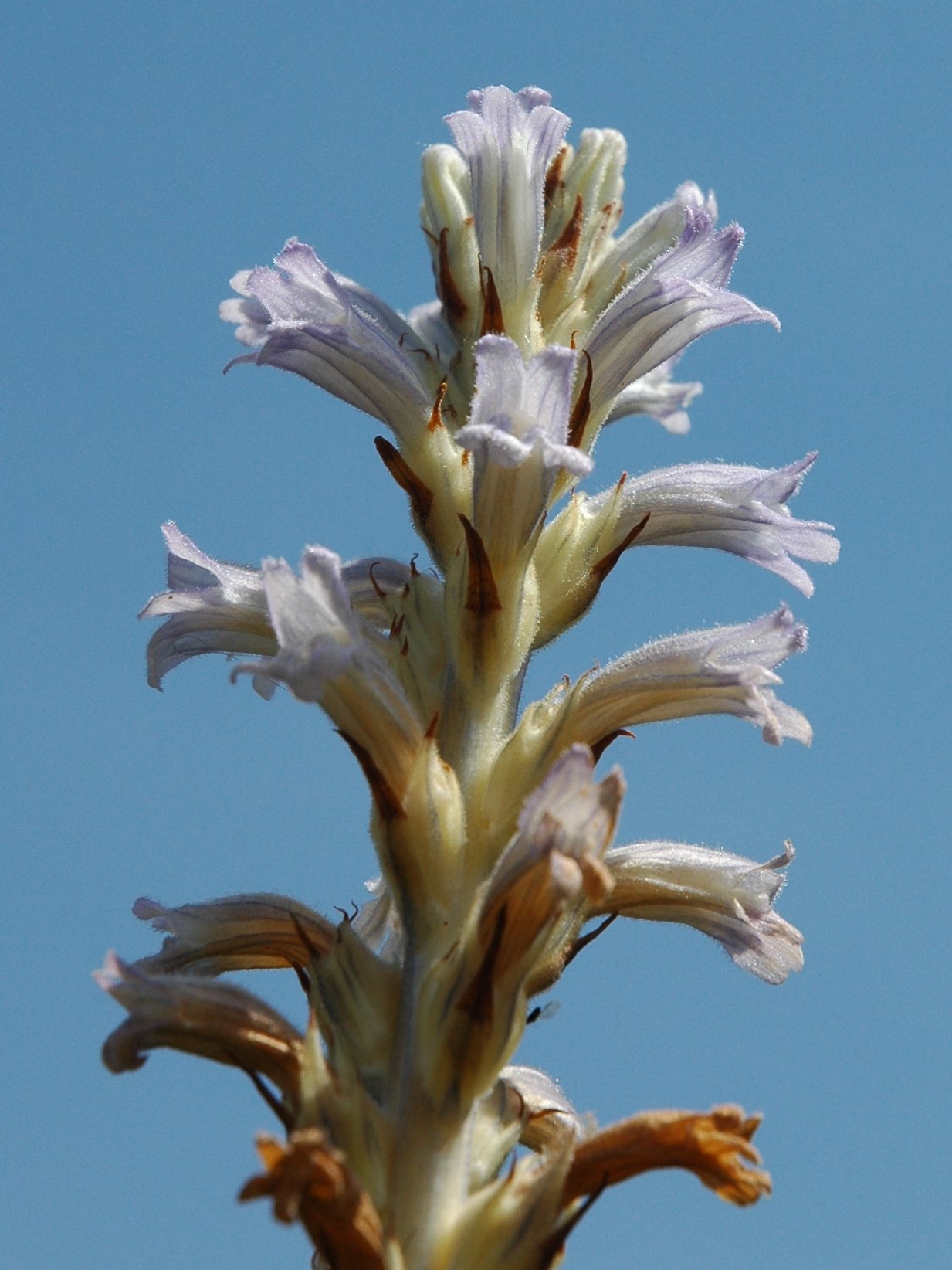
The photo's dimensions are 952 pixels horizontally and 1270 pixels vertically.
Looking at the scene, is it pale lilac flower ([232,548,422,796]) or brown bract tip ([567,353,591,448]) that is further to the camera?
brown bract tip ([567,353,591,448])

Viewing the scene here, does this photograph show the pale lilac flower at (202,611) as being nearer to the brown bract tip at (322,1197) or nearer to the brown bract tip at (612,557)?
the brown bract tip at (612,557)

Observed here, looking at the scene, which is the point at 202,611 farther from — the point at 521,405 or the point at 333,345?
the point at 521,405

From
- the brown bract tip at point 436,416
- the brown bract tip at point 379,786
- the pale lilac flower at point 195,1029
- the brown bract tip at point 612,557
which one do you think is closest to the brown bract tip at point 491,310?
the brown bract tip at point 436,416

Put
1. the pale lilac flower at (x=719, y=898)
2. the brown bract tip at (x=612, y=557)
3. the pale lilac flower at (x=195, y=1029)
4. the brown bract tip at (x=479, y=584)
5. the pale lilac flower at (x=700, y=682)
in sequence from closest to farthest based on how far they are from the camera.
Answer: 1. the pale lilac flower at (x=195, y=1029)
2. the brown bract tip at (x=479, y=584)
3. the pale lilac flower at (x=700, y=682)
4. the pale lilac flower at (x=719, y=898)
5. the brown bract tip at (x=612, y=557)

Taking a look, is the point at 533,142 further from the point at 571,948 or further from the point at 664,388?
the point at 571,948

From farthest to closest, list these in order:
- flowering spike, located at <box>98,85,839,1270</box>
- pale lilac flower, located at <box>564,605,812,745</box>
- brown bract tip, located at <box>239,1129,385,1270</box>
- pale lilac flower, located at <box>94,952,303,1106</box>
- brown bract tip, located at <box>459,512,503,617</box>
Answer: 1. pale lilac flower, located at <box>564,605,812,745</box>
2. brown bract tip, located at <box>459,512,503,617</box>
3. pale lilac flower, located at <box>94,952,303,1106</box>
4. flowering spike, located at <box>98,85,839,1270</box>
5. brown bract tip, located at <box>239,1129,385,1270</box>

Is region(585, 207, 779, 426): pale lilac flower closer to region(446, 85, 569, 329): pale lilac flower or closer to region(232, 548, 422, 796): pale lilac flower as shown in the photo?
region(446, 85, 569, 329): pale lilac flower

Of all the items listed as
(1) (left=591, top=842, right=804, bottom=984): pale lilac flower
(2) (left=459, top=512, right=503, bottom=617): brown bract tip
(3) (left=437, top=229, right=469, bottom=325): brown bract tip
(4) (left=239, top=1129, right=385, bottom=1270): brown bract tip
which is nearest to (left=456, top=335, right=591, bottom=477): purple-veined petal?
(2) (left=459, top=512, right=503, bottom=617): brown bract tip
